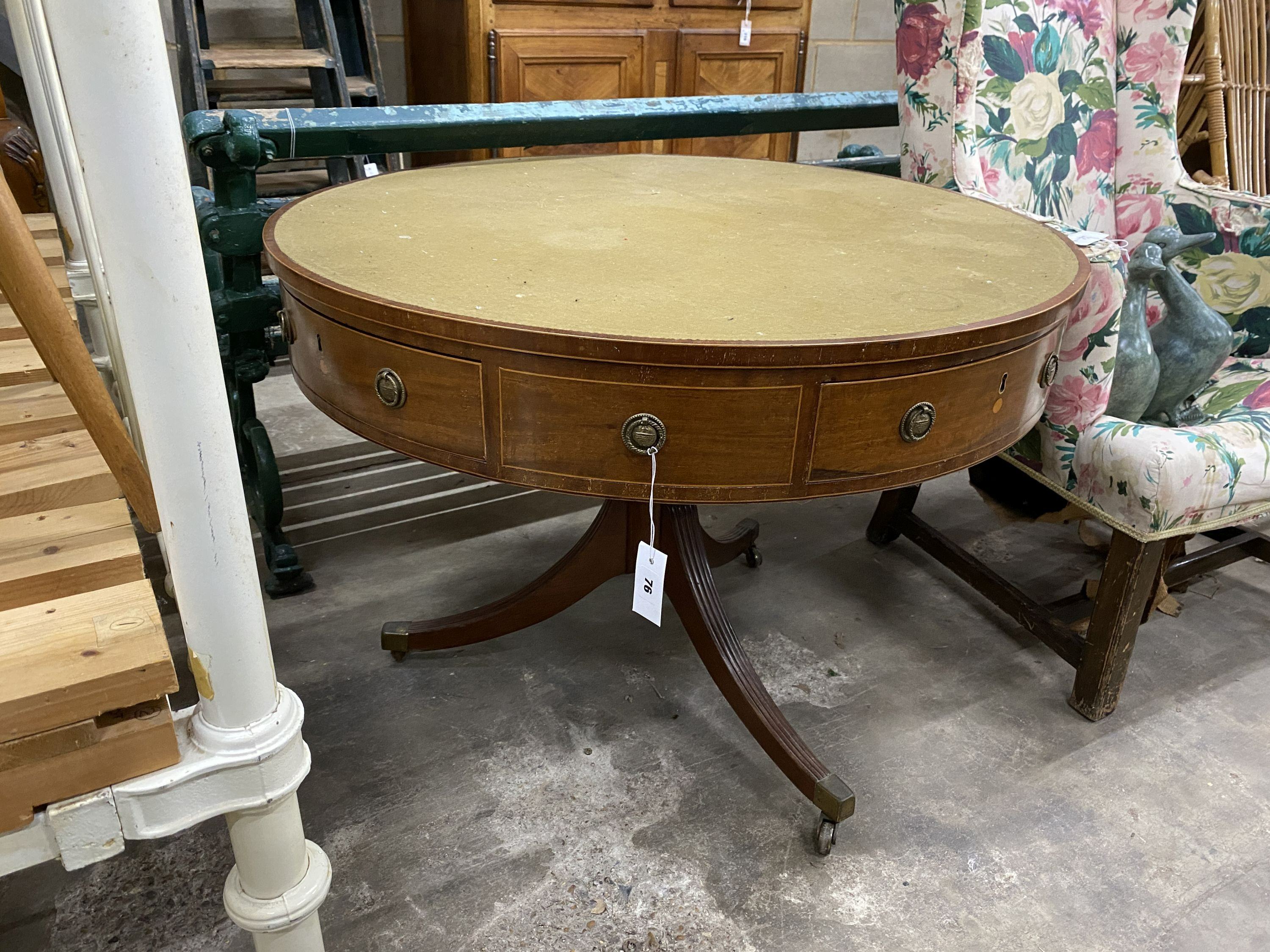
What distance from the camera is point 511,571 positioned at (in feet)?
6.39

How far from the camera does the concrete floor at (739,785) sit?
120cm

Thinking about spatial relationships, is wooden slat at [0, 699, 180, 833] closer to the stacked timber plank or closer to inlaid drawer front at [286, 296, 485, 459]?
the stacked timber plank

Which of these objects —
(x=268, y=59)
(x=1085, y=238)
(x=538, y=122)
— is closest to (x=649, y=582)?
(x=1085, y=238)

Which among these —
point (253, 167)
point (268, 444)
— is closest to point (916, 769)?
point (268, 444)

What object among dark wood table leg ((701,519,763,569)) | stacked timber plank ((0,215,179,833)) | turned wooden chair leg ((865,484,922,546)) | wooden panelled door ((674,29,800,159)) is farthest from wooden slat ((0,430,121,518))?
wooden panelled door ((674,29,800,159))

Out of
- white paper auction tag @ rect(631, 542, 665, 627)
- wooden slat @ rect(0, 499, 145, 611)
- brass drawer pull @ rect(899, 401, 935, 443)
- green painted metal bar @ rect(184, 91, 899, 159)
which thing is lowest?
white paper auction tag @ rect(631, 542, 665, 627)

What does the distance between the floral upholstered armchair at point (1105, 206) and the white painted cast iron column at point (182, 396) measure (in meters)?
1.22

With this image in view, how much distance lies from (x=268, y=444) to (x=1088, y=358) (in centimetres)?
146

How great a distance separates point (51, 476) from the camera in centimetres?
88

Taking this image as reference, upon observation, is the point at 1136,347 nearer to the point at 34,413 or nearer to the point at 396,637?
the point at 396,637

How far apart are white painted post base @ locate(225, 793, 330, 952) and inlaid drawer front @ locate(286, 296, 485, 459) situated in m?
0.39

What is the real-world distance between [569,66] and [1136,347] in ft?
7.12

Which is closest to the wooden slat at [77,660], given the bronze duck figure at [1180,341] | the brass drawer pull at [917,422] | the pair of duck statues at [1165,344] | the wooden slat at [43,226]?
the brass drawer pull at [917,422]

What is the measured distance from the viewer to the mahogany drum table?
0.91 metres
